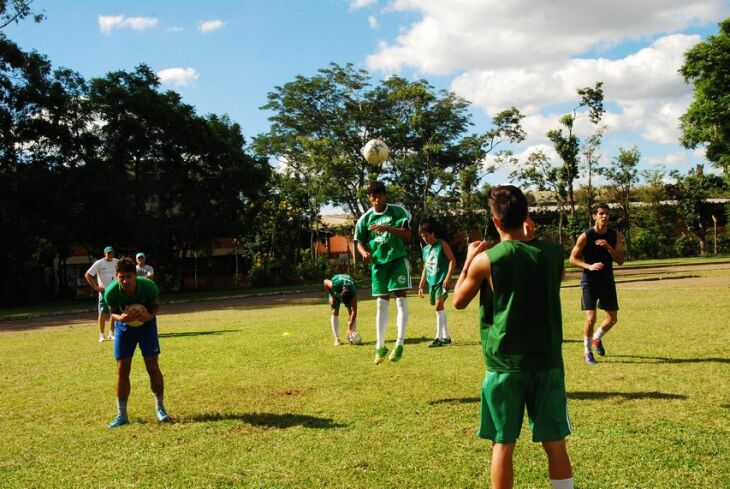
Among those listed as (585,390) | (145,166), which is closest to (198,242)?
(145,166)

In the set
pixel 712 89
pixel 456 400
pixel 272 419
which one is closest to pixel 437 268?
pixel 456 400

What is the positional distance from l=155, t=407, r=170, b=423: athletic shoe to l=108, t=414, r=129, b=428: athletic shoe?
331 mm

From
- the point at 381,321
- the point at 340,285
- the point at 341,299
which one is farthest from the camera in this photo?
the point at 340,285

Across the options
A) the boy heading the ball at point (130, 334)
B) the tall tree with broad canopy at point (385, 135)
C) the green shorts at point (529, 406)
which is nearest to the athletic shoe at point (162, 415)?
the boy heading the ball at point (130, 334)

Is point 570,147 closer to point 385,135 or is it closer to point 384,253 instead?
point 385,135

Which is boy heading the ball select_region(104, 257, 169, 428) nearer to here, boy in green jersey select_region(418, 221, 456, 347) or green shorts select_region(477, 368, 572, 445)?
green shorts select_region(477, 368, 572, 445)

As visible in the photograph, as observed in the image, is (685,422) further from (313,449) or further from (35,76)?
(35,76)

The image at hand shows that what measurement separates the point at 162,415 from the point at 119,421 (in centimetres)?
44

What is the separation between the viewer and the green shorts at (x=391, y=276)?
8281 millimetres

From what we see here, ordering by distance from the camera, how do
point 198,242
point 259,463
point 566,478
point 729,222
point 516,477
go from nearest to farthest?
point 566,478 → point 516,477 → point 259,463 → point 198,242 → point 729,222

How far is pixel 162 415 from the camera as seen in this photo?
268 inches

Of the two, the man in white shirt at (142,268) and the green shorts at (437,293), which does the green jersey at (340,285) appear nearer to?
the green shorts at (437,293)

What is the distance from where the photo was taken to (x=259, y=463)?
523 cm

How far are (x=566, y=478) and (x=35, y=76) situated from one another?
3774 cm
